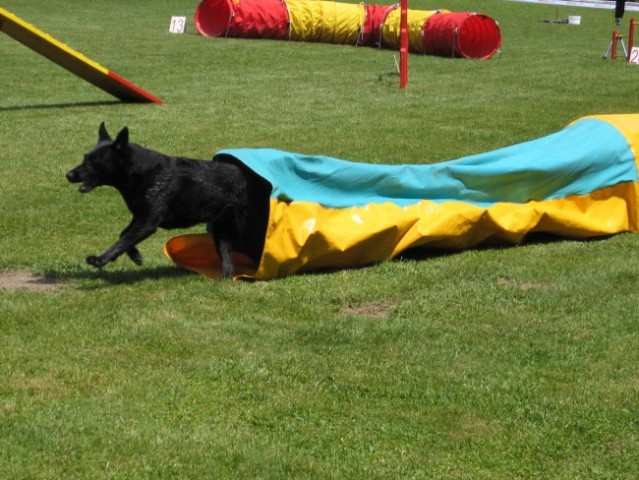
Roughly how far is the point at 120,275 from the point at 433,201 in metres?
2.63

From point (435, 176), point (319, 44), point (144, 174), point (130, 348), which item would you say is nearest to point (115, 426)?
point (130, 348)

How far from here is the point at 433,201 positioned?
9.95 meters

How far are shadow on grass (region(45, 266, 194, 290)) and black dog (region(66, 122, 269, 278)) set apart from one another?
0.16 m

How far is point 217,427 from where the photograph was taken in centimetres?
605

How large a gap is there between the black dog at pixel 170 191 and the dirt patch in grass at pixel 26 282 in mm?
495

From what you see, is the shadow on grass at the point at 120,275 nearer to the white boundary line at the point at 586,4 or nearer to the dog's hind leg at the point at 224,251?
the dog's hind leg at the point at 224,251

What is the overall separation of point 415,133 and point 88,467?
35.8 feet

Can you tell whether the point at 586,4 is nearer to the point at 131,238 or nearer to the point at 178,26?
the point at 178,26

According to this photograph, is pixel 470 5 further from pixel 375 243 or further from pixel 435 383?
pixel 435 383

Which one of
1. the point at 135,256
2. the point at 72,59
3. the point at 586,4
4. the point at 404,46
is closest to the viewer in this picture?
the point at 135,256

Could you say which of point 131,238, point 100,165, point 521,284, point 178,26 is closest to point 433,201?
point 521,284

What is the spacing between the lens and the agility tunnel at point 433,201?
916 cm

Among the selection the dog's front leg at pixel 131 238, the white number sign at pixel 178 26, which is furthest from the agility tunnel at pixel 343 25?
the dog's front leg at pixel 131 238

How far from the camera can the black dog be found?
343 inches
